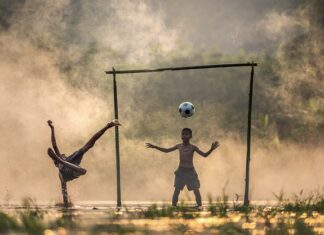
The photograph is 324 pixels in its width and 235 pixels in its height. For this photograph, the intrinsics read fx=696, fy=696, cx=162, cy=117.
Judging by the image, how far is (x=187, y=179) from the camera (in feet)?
43.6

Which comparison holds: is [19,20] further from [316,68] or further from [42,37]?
[316,68]

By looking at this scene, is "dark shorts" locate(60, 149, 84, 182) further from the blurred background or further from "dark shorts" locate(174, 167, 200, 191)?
the blurred background

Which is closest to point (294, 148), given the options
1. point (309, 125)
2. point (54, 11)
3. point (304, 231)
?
point (309, 125)

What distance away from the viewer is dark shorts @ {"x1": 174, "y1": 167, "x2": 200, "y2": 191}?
43.5 ft

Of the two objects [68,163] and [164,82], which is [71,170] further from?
[164,82]

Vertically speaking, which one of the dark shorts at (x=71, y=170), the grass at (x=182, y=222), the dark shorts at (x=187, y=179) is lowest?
the grass at (x=182, y=222)

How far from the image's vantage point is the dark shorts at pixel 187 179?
13250mm

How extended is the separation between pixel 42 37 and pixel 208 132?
8.11 m

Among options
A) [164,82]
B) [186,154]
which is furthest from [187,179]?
[164,82]

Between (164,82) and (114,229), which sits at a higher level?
(164,82)

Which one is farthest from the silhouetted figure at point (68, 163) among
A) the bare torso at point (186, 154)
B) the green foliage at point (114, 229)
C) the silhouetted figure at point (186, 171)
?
the green foliage at point (114, 229)

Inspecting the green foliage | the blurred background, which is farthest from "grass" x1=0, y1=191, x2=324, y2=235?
the blurred background

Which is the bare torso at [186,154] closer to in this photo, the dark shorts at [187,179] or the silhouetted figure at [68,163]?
the dark shorts at [187,179]

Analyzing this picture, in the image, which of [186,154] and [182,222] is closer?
[182,222]
